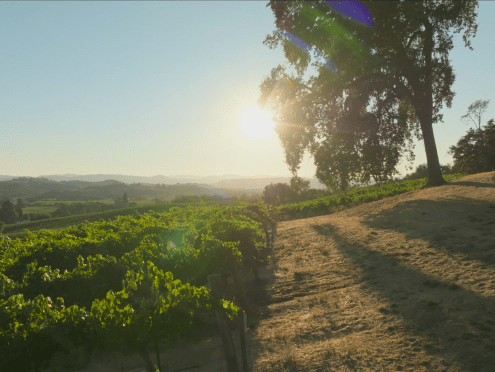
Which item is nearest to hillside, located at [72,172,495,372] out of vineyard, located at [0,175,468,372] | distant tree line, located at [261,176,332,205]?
vineyard, located at [0,175,468,372]

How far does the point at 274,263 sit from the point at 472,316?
28.3 ft

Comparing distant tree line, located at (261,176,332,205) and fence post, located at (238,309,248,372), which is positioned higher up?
distant tree line, located at (261,176,332,205)

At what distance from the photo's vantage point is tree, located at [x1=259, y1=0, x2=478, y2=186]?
55.5ft

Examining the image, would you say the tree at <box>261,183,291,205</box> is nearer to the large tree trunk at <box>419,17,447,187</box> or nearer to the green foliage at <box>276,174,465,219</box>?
the green foliage at <box>276,174,465,219</box>

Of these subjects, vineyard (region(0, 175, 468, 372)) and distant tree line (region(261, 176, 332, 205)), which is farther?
distant tree line (region(261, 176, 332, 205))

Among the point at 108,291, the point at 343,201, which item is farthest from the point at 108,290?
the point at 343,201

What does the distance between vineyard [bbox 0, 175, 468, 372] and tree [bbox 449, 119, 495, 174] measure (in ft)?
91.5

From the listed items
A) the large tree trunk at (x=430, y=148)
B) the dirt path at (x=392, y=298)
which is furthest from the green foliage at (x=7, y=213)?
the large tree trunk at (x=430, y=148)

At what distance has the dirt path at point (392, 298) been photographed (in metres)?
5.87

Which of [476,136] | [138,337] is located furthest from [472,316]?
[476,136]

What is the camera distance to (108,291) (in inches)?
196

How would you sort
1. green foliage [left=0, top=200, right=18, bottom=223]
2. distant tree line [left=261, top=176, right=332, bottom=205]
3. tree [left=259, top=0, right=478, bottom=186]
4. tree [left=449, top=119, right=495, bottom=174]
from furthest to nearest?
green foliage [left=0, top=200, right=18, bottom=223], distant tree line [left=261, top=176, right=332, bottom=205], tree [left=449, top=119, right=495, bottom=174], tree [left=259, top=0, right=478, bottom=186]

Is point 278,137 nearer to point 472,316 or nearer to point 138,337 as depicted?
point 472,316

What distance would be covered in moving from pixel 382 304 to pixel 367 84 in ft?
52.0
